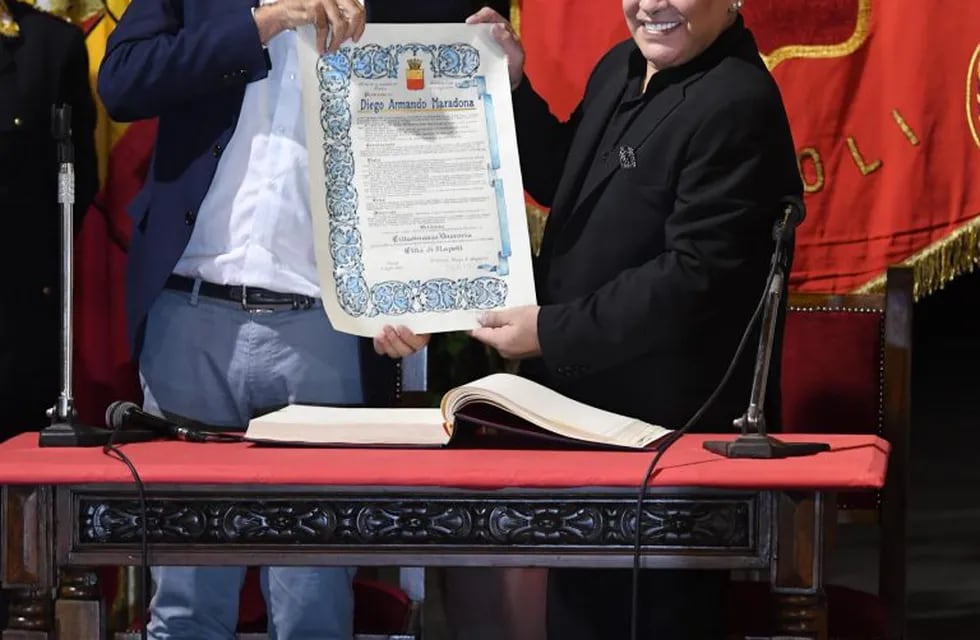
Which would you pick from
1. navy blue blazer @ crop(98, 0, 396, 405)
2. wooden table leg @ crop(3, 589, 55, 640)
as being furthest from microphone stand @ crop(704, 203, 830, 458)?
wooden table leg @ crop(3, 589, 55, 640)

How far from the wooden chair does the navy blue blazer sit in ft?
2.54

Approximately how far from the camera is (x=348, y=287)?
2.45 metres

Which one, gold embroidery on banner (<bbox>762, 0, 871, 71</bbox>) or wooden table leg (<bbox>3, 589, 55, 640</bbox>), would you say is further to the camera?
gold embroidery on banner (<bbox>762, 0, 871, 71</bbox>)

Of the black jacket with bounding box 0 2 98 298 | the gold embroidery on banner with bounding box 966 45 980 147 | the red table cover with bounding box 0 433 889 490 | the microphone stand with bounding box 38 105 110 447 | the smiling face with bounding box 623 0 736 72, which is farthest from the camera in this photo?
the gold embroidery on banner with bounding box 966 45 980 147

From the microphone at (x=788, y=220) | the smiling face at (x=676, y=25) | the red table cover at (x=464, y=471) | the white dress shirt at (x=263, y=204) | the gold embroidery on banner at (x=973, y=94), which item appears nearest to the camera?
the red table cover at (x=464, y=471)

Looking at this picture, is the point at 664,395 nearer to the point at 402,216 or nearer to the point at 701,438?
the point at 701,438

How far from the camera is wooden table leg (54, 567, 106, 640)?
198cm

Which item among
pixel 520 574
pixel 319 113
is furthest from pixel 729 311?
pixel 520 574

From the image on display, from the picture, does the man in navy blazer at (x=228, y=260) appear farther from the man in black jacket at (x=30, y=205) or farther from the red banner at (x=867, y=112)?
the red banner at (x=867, y=112)

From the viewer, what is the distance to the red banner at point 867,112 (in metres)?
3.13

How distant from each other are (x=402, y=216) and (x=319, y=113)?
21 cm

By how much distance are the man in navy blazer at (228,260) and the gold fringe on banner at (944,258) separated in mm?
1197

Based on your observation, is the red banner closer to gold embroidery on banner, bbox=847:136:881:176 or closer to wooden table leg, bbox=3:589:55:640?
gold embroidery on banner, bbox=847:136:881:176

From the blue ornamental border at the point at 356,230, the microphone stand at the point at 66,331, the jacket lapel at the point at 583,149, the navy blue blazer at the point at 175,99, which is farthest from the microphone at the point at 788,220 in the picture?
the microphone stand at the point at 66,331
